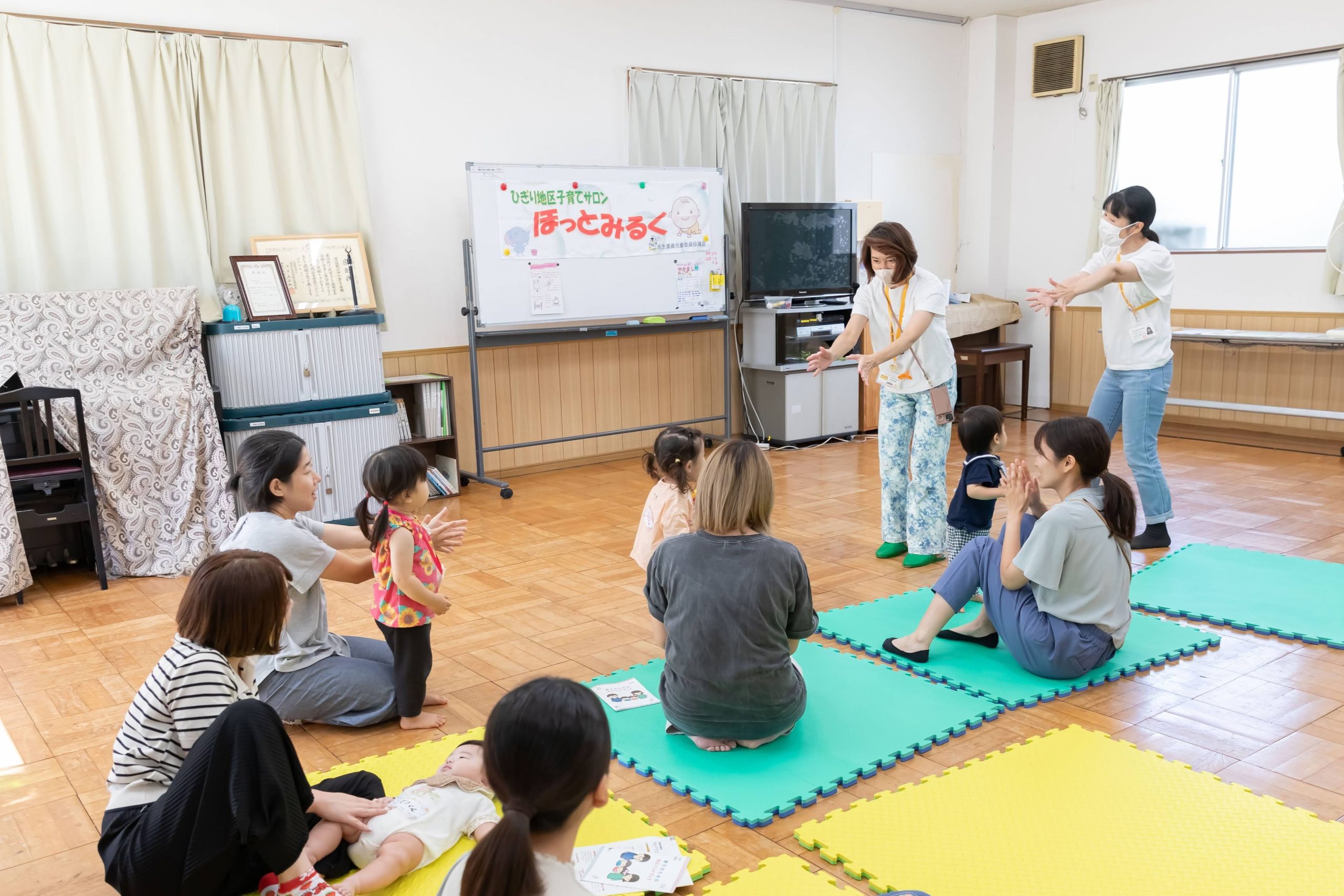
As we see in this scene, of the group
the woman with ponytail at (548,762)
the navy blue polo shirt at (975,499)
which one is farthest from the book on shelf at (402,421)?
the woman with ponytail at (548,762)

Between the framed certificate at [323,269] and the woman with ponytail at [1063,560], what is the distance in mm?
3638

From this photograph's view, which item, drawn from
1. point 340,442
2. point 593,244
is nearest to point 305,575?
point 340,442

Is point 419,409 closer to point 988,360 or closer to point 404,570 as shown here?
point 404,570

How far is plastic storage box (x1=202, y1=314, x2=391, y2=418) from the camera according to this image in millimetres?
4902

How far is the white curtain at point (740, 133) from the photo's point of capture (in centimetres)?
660

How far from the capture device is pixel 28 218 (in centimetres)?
469

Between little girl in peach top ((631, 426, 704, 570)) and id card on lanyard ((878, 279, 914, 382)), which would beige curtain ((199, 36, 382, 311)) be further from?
little girl in peach top ((631, 426, 704, 570))

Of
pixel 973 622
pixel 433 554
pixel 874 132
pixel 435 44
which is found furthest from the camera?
pixel 874 132

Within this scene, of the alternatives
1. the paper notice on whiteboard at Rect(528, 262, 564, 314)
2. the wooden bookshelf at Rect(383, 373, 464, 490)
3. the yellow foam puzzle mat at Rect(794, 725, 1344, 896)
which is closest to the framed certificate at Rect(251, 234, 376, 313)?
the wooden bookshelf at Rect(383, 373, 464, 490)

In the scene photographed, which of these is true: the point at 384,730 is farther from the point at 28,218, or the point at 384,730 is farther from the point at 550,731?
the point at 28,218

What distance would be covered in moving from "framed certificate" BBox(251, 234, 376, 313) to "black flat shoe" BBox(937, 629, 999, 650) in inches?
140

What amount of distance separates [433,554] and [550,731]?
160 cm

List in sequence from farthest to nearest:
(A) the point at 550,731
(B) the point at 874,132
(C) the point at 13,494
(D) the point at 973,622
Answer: (B) the point at 874,132, (C) the point at 13,494, (D) the point at 973,622, (A) the point at 550,731

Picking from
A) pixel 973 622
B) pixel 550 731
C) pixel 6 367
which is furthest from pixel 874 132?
pixel 550 731
